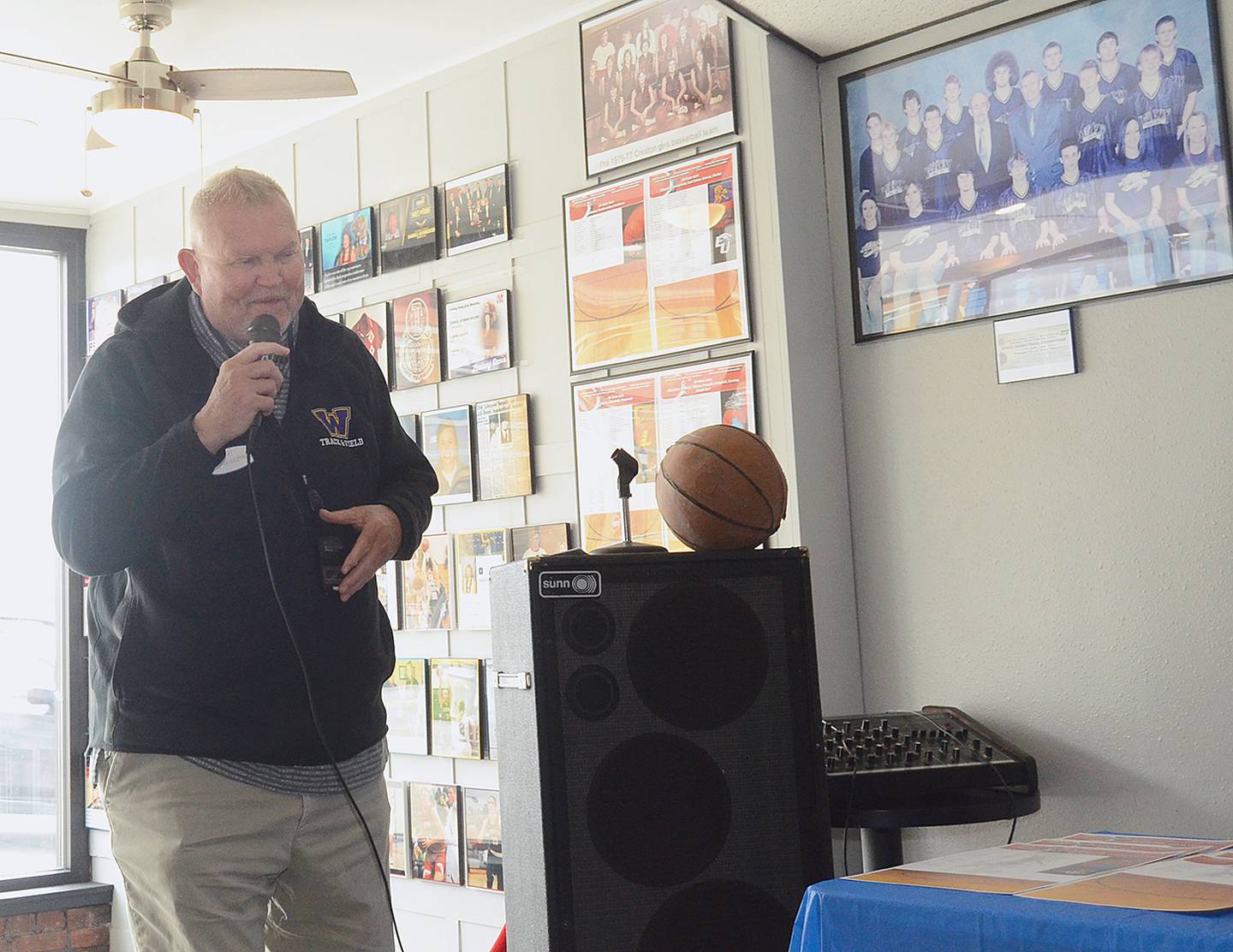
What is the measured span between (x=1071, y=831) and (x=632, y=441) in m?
1.40

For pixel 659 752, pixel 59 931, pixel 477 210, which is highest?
pixel 477 210

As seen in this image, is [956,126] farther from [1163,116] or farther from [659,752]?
[659,752]

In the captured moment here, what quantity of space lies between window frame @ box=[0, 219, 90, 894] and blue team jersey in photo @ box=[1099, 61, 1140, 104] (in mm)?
4025

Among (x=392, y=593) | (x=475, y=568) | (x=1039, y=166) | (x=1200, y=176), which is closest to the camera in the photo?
(x=1200, y=176)

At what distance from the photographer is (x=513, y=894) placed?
6.27 ft

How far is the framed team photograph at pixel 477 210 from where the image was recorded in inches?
145

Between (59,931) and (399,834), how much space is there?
1913 mm

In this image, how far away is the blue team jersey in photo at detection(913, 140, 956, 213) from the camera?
2869 mm

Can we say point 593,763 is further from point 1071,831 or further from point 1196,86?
point 1196,86

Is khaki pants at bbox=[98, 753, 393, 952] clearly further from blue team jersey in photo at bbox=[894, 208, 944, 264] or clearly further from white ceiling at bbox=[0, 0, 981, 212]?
white ceiling at bbox=[0, 0, 981, 212]

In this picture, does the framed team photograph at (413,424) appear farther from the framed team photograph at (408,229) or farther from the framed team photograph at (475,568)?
the framed team photograph at (408,229)

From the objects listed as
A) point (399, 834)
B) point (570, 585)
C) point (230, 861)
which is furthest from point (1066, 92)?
point (399, 834)

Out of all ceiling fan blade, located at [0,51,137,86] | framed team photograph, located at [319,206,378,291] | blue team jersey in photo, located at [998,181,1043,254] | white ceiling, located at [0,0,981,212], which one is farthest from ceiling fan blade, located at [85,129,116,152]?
blue team jersey in photo, located at [998,181,1043,254]

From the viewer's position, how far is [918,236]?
291 cm
